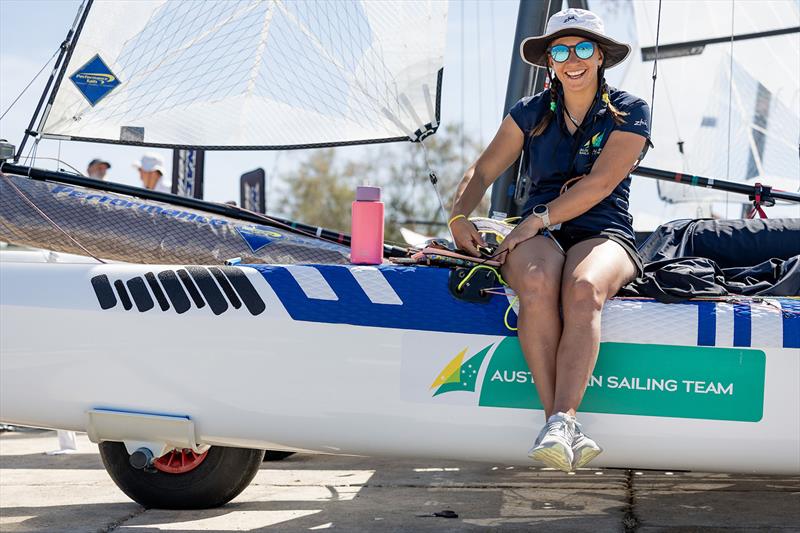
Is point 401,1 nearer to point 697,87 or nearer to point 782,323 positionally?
point 782,323

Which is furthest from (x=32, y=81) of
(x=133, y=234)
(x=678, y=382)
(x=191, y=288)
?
(x=678, y=382)

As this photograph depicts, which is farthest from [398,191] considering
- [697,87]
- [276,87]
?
[276,87]

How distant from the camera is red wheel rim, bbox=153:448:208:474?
3904 mm

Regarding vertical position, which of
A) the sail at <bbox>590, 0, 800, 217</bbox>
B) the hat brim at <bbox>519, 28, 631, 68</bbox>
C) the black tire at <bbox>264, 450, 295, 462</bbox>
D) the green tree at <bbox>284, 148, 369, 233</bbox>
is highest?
the green tree at <bbox>284, 148, 369, 233</bbox>

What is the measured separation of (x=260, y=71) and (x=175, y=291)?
1732mm

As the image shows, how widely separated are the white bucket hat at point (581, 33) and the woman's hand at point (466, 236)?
643 millimetres

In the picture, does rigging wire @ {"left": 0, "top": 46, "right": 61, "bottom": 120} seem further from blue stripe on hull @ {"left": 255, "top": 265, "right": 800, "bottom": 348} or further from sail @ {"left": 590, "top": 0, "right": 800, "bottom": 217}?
sail @ {"left": 590, "top": 0, "right": 800, "bottom": 217}

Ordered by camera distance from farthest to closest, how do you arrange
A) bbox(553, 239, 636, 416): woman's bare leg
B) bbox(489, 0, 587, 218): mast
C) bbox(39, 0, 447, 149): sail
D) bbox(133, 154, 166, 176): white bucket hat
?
bbox(133, 154, 166, 176): white bucket hat
bbox(489, 0, 587, 218): mast
bbox(39, 0, 447, 149): sail
bbox(553, 239, 636, 416): woman's bare leg

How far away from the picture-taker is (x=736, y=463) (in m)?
3.34

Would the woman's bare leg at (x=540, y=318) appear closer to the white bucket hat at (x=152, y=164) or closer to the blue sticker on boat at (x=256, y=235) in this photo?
the blue sticker on boat at (x=256, y=235)

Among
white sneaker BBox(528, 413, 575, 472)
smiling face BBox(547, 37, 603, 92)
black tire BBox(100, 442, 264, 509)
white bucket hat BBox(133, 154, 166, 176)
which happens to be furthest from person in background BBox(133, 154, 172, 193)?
white sneaker BBox(528, 413, 575, 472)

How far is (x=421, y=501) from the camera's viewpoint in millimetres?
4121

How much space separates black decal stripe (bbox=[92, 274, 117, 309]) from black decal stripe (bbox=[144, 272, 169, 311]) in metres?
0.12

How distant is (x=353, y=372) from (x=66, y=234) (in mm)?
1419
